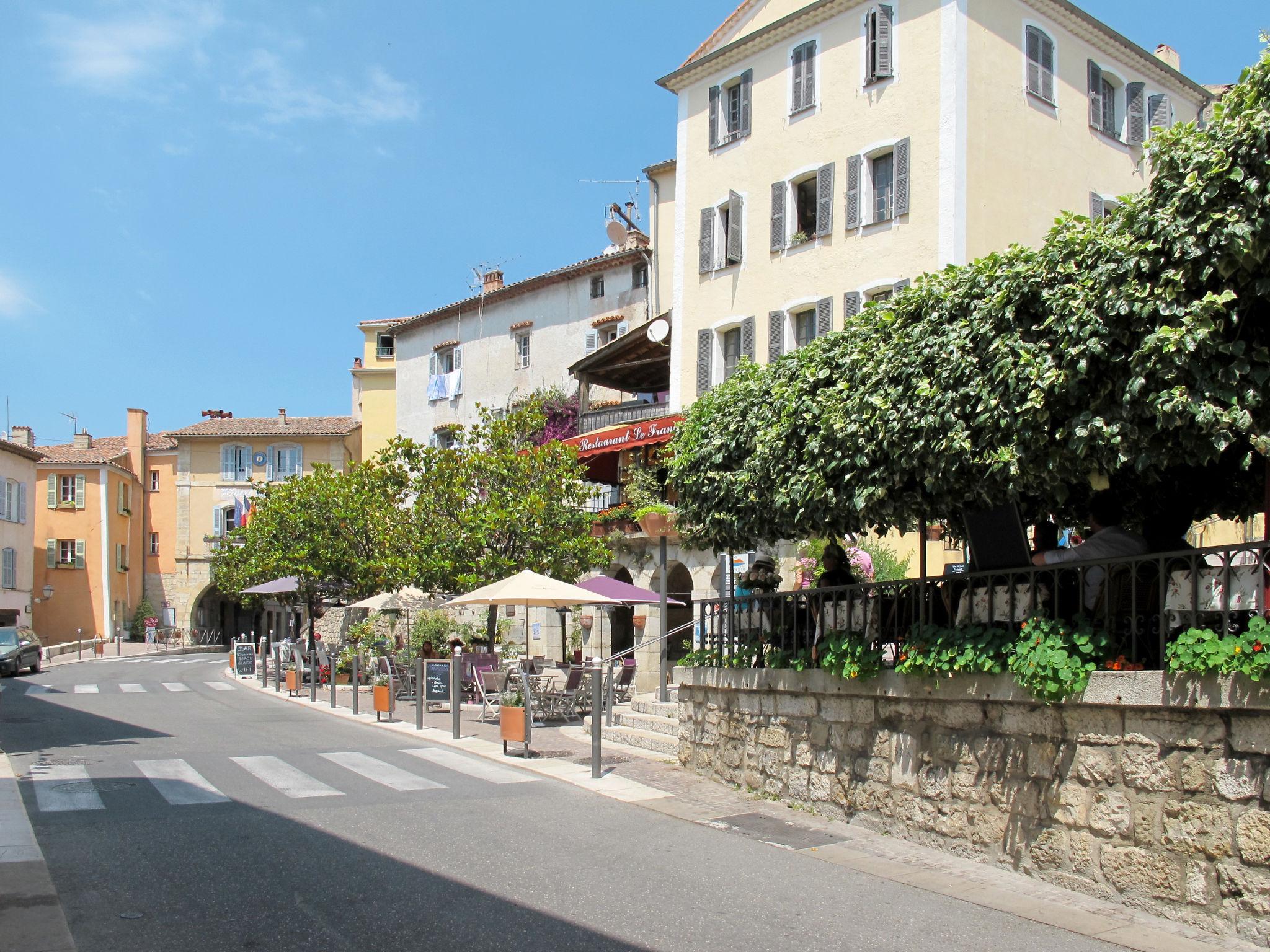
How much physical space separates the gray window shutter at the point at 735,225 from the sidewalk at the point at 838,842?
1278cm

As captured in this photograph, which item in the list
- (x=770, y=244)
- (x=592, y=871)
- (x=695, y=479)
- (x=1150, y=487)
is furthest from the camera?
(x=770, y=244)

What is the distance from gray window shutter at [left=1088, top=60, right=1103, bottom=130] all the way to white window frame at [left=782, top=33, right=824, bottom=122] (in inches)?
220

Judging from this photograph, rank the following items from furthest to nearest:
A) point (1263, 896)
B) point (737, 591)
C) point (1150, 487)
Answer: point (737, 591), point (1150, 487), point (1263, 896)

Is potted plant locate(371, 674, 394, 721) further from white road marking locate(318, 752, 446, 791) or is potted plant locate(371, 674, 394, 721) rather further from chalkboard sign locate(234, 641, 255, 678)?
chalkboard sign locate(234, 641, 255, 678)

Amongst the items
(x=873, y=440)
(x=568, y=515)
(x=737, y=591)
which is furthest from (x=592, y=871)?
(x=568, y=515)

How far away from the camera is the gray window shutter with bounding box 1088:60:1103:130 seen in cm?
2384

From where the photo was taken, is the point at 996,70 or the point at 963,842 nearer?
the point at 963,842

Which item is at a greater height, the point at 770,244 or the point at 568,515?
the point at 770,244

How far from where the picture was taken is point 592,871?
7992 mm

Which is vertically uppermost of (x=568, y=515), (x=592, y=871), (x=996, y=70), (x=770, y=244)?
(x=996, y=70)

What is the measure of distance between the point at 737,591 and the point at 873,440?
39.9 feet

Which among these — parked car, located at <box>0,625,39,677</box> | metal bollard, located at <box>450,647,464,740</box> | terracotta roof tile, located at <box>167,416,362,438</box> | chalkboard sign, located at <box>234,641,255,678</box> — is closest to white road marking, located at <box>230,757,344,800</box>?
metal bollard, located at <box>450,647,464,740</box>

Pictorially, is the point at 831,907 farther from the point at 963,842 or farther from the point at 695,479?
the point at 695,479

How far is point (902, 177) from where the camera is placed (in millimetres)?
22078
